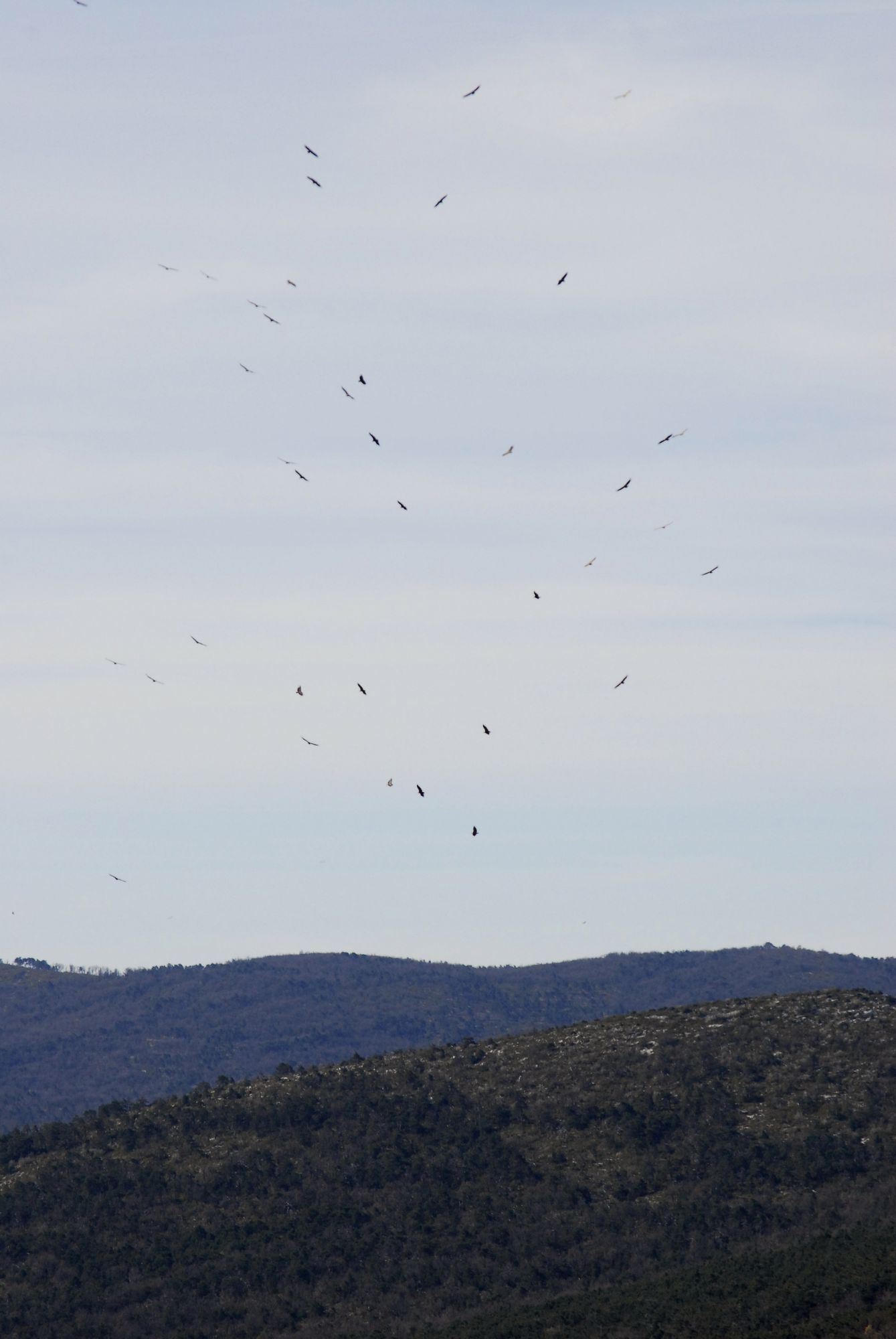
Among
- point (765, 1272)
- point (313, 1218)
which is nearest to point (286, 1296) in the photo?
point (313, 1218)

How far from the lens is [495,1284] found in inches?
1956

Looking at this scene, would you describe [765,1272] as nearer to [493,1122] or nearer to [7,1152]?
[493,1122]

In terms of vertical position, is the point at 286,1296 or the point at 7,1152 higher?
the point at 7,1152

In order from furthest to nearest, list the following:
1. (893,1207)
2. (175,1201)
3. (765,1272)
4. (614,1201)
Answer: (175,1201) → (614,1201) → (893,1207) → (765,1272)

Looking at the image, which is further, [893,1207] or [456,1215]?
[456,1215]

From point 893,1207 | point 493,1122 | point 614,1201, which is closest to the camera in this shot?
point 893,1207

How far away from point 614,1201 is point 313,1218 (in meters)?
11.0

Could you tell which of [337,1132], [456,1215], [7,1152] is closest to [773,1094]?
[456,1215]

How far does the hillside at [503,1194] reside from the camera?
45406mm

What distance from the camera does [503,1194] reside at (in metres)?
55.8

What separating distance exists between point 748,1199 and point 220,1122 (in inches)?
932

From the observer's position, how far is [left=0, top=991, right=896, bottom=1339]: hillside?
45406mm

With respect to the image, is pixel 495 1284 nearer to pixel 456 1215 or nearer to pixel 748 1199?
pixel 456 1215

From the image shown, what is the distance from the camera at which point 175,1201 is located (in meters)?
58.1
